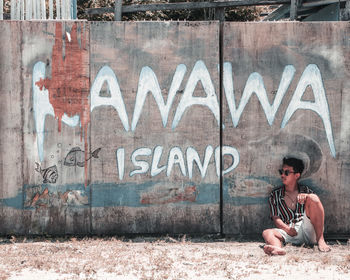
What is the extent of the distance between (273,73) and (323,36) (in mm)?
615

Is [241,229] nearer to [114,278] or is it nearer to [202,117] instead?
[202,117]

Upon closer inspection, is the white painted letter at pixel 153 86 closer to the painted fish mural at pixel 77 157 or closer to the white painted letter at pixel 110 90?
the white painted letter at pixel 110 90

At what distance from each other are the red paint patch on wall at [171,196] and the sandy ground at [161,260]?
382mm

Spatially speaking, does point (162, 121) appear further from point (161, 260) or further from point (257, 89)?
point (161, 260)

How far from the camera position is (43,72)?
4.82 metres

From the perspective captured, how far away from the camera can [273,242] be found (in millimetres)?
4434

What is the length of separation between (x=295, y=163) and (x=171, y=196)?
50.6 inches

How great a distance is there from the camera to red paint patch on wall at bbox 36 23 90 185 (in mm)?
4828

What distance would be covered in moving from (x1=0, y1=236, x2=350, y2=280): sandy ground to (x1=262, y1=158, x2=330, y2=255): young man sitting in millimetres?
107

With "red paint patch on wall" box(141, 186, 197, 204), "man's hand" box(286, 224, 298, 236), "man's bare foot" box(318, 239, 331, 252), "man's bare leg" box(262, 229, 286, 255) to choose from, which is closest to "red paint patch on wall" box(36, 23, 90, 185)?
"red paint patch on wall" box(141, 186, 197, 204)

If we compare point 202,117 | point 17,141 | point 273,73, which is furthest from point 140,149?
point 273,73

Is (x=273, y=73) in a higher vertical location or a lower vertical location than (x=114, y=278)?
higher

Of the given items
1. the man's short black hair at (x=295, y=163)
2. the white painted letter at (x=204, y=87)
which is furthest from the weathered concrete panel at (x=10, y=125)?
the man's short black hair at (x=295, y=163)

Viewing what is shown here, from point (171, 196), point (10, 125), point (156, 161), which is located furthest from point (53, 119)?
point (171, 196)
